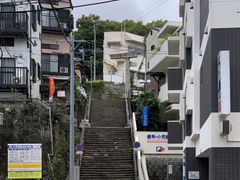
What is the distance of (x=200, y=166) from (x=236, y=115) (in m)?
10.5

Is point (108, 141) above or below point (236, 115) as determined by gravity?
below

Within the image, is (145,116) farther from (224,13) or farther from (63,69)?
(224,13)

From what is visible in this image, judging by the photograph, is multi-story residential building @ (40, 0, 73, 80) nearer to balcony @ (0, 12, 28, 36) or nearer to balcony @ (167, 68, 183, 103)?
balcony @ (0, 12, 28, 36)

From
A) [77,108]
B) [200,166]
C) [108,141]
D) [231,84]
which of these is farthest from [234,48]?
[77,108]

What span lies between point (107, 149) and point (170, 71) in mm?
10526

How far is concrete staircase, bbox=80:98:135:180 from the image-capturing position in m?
35.8

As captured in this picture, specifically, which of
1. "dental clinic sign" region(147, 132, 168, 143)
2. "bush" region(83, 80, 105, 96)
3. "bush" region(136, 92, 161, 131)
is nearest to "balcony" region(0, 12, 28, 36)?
"dental clinic sign" region(147, 132, 168, 143)

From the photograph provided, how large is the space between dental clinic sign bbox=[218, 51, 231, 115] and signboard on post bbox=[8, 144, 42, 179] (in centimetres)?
1197

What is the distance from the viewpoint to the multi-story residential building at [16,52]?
38125 mm

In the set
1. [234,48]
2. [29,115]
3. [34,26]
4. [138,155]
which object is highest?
[34,26]

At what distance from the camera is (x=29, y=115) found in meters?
33.2

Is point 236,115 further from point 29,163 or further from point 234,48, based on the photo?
point 29,163

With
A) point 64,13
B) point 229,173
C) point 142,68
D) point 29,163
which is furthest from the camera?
point 142,68

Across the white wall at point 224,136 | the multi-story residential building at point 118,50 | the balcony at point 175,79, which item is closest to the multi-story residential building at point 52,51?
the balcony at point 175,79
